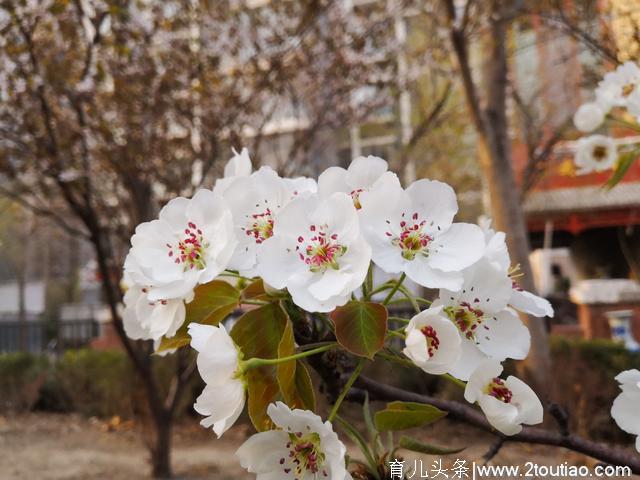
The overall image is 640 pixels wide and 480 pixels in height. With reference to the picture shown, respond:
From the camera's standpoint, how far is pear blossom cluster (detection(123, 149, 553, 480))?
0.67 m

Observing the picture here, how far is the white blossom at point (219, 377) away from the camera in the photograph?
673 millimetres

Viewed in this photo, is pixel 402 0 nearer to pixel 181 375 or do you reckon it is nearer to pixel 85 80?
pixel 85 80

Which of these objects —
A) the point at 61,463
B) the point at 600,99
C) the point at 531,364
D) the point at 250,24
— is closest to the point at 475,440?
the point at 531,364

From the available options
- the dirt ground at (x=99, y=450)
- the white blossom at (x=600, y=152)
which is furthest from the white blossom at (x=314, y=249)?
the dirt ground at (x=99, y=450)

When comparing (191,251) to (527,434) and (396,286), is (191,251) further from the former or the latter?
(527,434)

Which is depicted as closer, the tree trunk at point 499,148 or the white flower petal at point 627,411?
the white flower petal at point 627,411

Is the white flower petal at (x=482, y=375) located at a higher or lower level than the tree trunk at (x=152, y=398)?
higher

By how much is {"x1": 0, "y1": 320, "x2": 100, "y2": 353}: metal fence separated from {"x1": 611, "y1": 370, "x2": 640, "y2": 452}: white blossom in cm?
1122

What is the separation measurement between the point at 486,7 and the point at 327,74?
1761 mm

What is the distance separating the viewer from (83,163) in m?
4.84

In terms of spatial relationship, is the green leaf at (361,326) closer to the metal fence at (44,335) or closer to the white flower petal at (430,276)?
the white flower petal at (430,276)

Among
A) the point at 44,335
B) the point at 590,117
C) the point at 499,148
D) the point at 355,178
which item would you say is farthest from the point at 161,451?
the point at 44,335

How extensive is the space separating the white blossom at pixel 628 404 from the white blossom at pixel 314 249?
367 mm

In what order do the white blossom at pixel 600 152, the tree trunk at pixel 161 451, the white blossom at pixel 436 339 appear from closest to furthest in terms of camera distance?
the white blossom at pixel 436 339 → the white blossom at pixel 600 152 → the tree trunk at pixel 161 451
